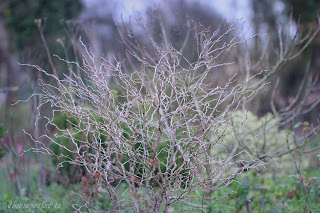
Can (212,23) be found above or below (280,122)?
above

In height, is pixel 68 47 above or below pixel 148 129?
above

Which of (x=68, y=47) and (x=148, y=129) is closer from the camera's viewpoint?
(x=148, y=129)

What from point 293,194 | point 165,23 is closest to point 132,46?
point 165,23

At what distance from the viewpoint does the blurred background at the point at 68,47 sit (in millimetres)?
3930

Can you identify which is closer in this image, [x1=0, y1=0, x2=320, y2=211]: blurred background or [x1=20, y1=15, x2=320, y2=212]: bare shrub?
[x1=20, y1=15, x2=320, y2=212]: bare shrub

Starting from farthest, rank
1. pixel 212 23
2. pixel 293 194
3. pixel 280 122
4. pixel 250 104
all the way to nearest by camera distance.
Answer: pixel 280 122
pixel 250 104
pixel 293 194
pixel 212 23

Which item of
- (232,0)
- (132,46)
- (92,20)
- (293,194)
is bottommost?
(293,194)

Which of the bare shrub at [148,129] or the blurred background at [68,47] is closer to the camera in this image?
the bare shrub at [148,129]

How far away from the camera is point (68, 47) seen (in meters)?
4.01

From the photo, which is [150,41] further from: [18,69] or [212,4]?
[18,69]

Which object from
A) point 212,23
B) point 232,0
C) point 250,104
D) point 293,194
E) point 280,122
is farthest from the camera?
point 280,122

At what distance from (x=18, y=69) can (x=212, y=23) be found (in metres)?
2.54

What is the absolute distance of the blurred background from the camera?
12.9ft

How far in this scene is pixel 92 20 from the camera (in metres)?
4.81
